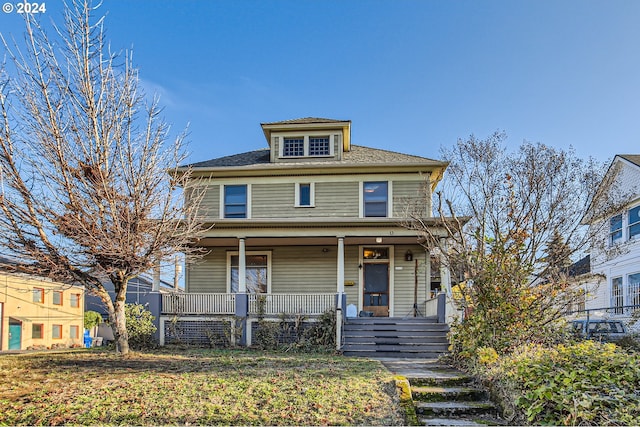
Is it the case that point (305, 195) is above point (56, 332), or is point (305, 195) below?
above

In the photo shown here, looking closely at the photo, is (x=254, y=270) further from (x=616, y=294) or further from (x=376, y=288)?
(x=616, y=294)

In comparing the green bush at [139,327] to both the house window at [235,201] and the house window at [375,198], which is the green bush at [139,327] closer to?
the house window at [235,201]

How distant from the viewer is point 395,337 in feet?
39.2

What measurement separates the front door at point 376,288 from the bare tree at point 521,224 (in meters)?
3.35

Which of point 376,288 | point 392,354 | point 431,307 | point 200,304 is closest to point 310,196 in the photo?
point 376,288

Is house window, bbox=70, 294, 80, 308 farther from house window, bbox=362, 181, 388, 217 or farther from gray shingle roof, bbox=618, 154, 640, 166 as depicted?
gray shingle roof, bbox=618, 154, 640, 166

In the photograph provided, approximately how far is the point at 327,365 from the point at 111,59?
746 cm

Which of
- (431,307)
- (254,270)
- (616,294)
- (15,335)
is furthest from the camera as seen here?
(15,335)

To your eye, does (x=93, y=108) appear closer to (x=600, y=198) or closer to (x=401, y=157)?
(x=401, y=157)

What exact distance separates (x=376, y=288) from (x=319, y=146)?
215 inches

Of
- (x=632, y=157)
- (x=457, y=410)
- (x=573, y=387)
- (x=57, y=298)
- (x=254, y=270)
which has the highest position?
(x=632, y=157)

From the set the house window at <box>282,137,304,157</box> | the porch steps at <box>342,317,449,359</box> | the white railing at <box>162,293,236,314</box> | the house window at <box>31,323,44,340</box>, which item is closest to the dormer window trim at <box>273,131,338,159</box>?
the house window at <box>282,137,304,157</box>

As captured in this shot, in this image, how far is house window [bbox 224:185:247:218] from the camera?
15.6 metres

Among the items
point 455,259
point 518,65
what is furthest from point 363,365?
point 518,65
